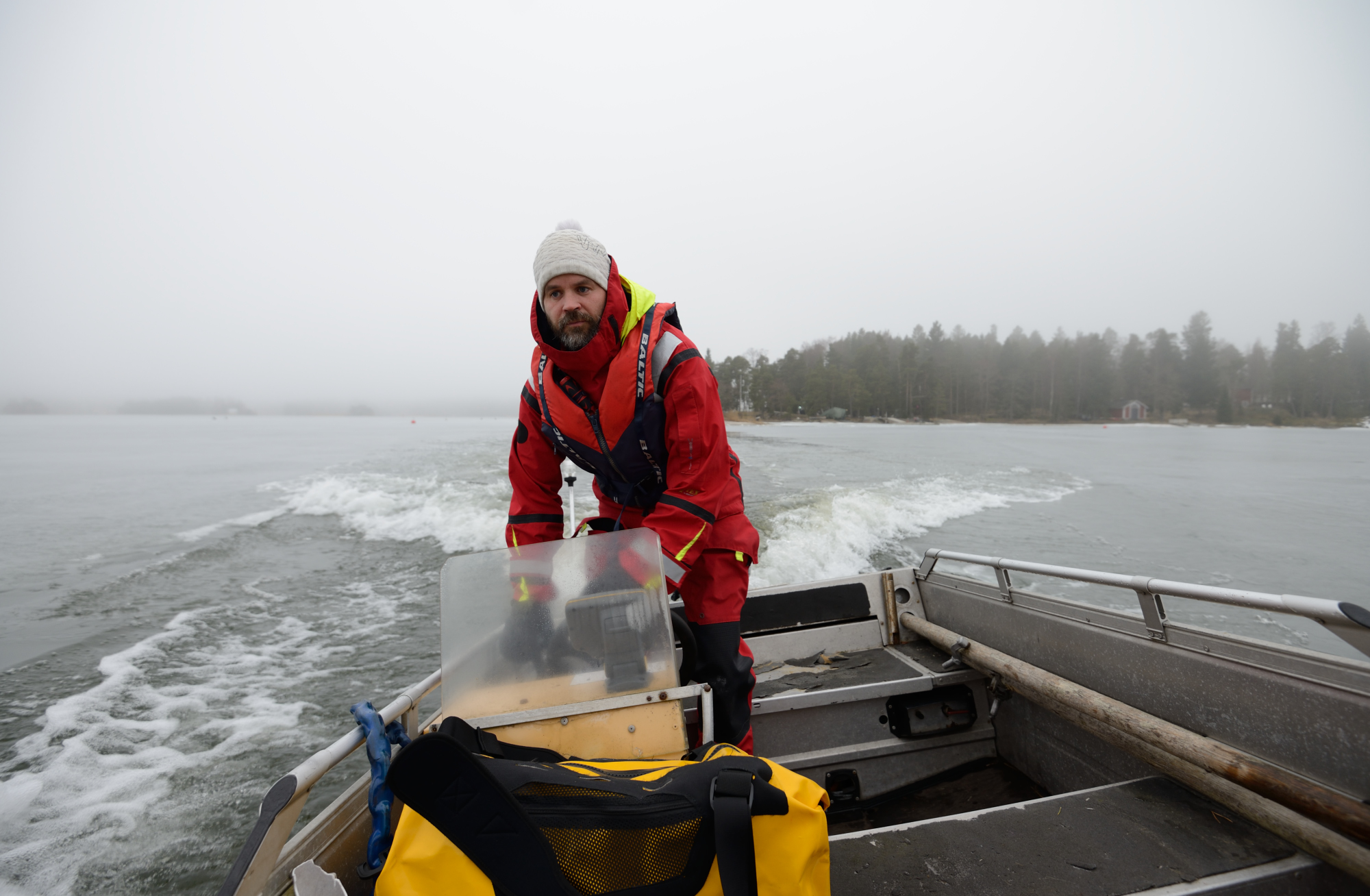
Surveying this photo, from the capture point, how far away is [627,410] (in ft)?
6.98

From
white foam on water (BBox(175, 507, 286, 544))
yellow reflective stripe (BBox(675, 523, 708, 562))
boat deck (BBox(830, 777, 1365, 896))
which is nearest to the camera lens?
boat deck (BBox(830, 777, 1365, 896))

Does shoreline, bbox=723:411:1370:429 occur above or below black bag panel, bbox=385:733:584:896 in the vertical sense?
above

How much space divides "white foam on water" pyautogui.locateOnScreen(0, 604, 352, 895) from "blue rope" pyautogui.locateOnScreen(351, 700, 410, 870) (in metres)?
2.79

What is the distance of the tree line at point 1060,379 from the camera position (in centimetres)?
5919

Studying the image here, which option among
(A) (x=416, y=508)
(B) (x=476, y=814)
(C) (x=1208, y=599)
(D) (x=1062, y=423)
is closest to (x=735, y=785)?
(B) (x=476, y=814)

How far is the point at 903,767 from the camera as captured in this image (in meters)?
2.85

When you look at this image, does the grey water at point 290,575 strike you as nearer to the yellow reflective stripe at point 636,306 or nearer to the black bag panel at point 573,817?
the black bag panel at point 573,817

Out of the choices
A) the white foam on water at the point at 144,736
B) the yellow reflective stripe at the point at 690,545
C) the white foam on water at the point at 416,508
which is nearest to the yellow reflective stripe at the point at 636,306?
the yellow reflective stripe at the point at 690,545

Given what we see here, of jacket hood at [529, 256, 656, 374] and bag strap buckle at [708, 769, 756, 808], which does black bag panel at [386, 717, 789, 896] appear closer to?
bag strap buckle at [708, 769, 756, 808]

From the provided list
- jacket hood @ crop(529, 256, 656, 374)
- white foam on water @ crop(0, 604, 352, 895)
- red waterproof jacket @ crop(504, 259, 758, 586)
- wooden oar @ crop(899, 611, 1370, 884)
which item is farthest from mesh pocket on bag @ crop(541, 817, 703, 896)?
white foam on water @ crop(0, 604, 352, 895)

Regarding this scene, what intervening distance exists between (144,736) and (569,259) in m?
4.81

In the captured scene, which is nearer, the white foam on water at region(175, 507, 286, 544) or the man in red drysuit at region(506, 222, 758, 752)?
the man in red drysuit at region(506, 222, 758, 752)

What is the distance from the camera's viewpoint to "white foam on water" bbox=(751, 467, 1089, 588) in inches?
315

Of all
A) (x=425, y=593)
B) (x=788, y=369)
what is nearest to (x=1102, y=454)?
(x=425, y=593)
